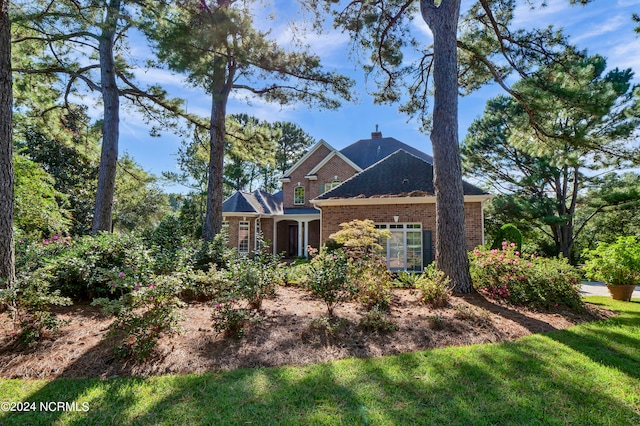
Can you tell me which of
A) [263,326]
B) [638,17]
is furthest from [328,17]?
[263,326]

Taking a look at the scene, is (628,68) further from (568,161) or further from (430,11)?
(430,11)

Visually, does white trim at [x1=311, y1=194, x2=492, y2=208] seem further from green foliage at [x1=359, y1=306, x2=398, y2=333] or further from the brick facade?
green foliage at [x1=359, y1=306, x2=398, y2=333]

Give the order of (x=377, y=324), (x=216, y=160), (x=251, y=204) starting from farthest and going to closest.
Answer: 1. (x=251, y=204)
2. (x=216, y=160)
3. (x=377, y=324)

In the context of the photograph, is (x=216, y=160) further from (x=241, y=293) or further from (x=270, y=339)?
(x=270, y=339)

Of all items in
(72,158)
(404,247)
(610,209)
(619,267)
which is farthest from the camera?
(610,209)

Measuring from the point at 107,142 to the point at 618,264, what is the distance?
1480 cm

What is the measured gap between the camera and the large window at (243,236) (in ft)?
62.0

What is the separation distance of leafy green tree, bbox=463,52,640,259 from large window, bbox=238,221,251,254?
14.8 m

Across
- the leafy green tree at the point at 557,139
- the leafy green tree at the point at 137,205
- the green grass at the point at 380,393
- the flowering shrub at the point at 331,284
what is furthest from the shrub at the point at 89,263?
the leafy green tree at the point at 137,205

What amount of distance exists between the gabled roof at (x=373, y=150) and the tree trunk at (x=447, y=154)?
12259mm

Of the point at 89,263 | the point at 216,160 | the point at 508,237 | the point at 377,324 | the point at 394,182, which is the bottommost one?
the point at 377,324

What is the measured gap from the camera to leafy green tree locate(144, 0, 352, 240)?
8164mm

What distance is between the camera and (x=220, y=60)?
991 centimetres

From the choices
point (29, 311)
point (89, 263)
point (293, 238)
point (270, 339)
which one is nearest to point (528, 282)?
point (270, 339)
